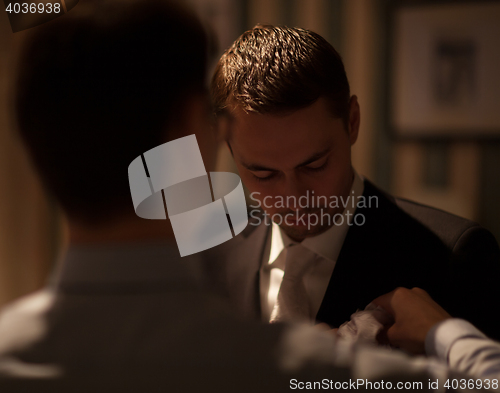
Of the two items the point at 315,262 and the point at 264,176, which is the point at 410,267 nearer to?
the point at 315,262

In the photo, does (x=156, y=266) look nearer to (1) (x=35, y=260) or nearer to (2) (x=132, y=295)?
(2) (x=132, y=295)

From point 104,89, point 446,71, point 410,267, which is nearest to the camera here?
point 104,89

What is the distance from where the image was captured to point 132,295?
374 millimetres

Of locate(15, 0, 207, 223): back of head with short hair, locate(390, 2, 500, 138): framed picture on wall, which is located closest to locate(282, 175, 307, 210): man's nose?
locate(15, 0, 207, 223): back of head with short hair

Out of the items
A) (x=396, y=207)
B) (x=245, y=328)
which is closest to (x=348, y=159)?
(x=396, y=207)

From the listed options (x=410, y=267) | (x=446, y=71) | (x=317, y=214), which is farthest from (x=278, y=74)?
(x=446, y=71)

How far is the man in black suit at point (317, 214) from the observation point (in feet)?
1.83

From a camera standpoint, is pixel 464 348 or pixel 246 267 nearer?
pixel 464 348

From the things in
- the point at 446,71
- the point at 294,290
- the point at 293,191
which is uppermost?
the point at 446,71

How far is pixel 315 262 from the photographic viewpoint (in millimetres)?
625

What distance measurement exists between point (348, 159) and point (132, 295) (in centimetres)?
41

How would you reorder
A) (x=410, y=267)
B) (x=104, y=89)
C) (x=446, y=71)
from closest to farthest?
(x=104, y=89), (x=410, y=267), (x=446, y=71)

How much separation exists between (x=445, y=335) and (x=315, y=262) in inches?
Result: 8.9

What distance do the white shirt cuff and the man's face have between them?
0.24m
